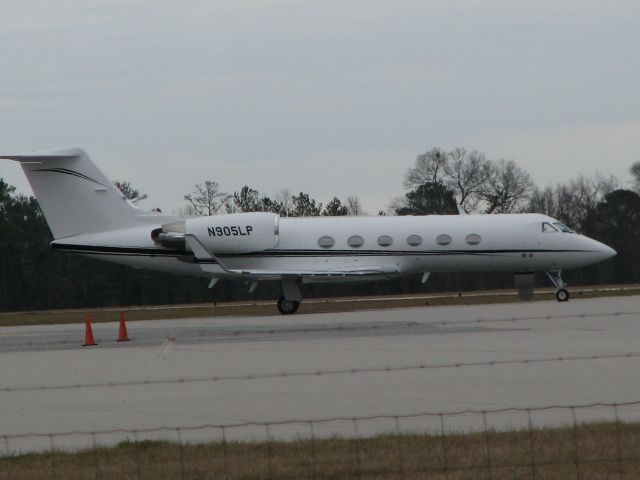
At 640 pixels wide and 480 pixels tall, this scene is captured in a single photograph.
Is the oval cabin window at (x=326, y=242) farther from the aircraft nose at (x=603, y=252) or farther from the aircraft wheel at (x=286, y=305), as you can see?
the aircraft nose at (x=603, y=252)

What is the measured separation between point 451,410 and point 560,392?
1725mm

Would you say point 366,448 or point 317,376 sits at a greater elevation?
point 366,448

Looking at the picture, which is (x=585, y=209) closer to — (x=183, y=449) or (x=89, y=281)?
(x=89, y=281)

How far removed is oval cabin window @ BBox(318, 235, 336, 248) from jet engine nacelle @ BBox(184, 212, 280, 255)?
143cm

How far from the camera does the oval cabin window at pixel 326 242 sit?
37.8 metres

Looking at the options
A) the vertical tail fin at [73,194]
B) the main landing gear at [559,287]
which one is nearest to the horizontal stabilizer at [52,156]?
the vertical tail fin at [73,194]

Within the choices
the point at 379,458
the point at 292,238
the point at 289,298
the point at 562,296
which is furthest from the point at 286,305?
the point at 379,458

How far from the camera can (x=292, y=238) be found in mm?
37844

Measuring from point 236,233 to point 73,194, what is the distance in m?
5.48

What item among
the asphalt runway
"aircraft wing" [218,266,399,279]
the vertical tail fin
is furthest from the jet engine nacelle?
the asphalt runway

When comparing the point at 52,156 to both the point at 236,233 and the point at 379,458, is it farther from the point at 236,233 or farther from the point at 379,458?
the point at 379,458

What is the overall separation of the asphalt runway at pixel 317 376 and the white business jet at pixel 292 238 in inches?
408

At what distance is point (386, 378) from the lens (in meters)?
15.8

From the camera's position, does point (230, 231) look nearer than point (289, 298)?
No
